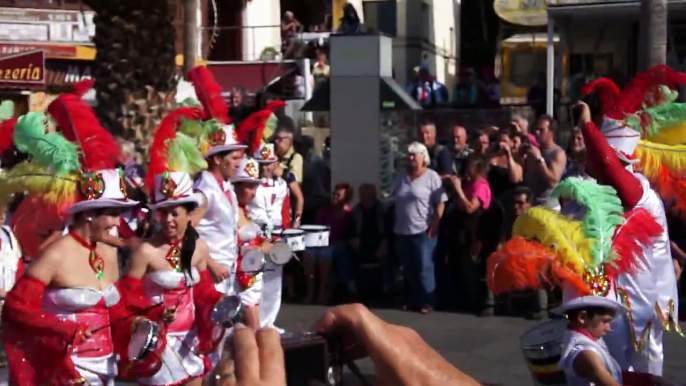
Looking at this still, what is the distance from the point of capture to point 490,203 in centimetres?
1157

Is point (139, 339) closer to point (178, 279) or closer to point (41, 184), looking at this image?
point (178, 279)

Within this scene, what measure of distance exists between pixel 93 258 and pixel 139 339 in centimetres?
46

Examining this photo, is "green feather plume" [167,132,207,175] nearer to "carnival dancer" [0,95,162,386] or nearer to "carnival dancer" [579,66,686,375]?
"carnival dancer" [0,95,162,386]

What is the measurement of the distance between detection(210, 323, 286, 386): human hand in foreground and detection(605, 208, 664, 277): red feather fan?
149 inches

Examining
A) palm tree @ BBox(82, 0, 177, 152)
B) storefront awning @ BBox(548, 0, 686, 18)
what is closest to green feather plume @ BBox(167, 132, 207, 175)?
palm tree @ BBox(82, 0, 177, 152)

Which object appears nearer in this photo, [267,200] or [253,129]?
[253,129]

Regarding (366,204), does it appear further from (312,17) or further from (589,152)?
(312,17)

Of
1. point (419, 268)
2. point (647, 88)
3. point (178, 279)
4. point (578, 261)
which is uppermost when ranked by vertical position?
point (647, 88)

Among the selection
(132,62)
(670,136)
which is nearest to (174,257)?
(670,136)

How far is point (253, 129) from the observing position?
1024 cm

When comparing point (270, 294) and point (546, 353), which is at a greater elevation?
point (546, 353)

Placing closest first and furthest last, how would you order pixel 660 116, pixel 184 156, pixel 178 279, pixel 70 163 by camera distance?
pixel 70 163
pixel 178 279
pixel 660 116
pixel 184 156

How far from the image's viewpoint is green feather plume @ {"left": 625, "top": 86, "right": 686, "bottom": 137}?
6.87 meters

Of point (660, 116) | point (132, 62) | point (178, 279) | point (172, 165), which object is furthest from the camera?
point (132, 62)
